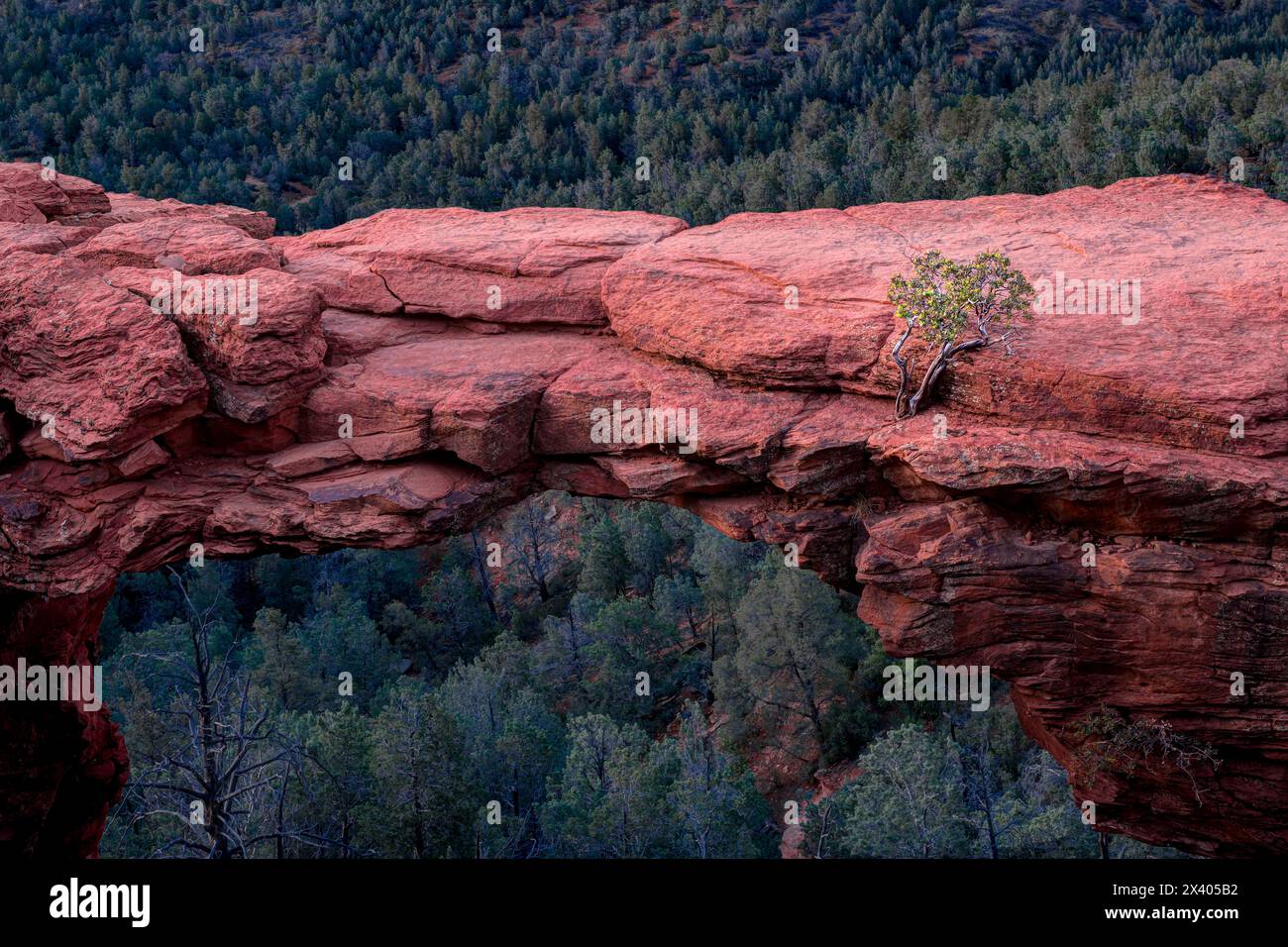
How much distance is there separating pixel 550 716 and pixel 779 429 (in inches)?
1038

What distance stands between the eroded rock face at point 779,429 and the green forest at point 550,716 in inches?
170

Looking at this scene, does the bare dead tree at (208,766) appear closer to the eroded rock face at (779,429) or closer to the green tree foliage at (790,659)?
the eroded rock face at (779,429)

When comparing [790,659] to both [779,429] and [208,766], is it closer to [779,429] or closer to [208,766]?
[208,766]

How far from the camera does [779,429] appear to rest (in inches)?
538

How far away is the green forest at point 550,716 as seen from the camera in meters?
27.7

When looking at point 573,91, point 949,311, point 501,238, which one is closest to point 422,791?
point 501,238

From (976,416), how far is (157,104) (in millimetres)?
47578

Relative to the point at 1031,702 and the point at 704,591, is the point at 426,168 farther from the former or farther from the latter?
the point at 1031,702

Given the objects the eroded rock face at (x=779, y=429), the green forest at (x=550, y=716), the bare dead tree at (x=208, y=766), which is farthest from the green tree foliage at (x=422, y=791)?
the eroded rock face at (x=779, y=429)

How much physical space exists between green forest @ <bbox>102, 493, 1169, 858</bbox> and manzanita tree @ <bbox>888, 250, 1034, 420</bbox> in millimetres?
4908

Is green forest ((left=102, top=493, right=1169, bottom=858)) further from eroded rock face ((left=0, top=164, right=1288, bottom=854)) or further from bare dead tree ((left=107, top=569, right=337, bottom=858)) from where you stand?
eroded rock face ((left=0, top=164, right=1288, bottom=854))

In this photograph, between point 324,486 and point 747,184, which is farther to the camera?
point 747,184

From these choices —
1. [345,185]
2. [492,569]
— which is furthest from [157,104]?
[492,569]
